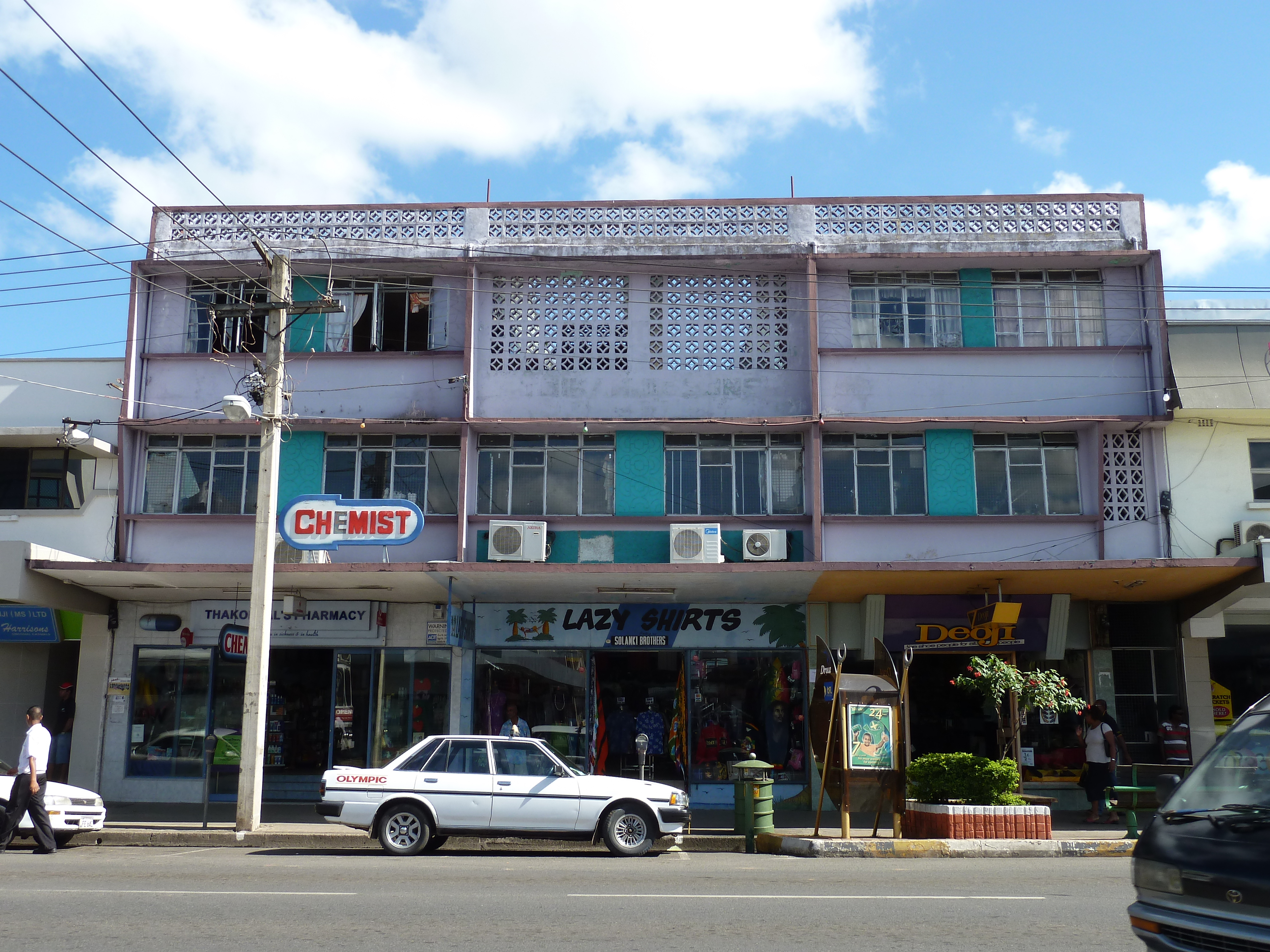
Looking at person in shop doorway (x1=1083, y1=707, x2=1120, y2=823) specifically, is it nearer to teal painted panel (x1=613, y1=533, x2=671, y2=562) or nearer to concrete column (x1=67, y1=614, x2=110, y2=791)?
teal painted panel (x1=613, y1=533, x2=671, y2=562)

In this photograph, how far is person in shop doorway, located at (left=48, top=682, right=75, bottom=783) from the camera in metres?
20.0

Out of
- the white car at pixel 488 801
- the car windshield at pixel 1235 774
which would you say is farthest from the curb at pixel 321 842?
the car windshield at pixel 1235 774

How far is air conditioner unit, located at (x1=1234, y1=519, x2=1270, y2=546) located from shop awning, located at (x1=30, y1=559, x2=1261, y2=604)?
1.07 m

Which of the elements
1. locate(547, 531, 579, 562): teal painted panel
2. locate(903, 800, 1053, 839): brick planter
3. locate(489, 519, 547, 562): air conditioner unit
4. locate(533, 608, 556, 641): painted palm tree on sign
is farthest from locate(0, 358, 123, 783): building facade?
locate(903, 800, 1053, 839): brick planter

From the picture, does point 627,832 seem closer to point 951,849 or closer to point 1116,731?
point 951,849

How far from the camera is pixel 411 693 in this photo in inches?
779

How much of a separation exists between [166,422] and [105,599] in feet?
11.0

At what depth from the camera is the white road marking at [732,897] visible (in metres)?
9.46

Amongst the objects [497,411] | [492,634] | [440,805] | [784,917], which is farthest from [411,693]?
[784,917]

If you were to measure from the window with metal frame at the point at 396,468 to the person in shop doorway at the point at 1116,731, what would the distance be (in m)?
10.7

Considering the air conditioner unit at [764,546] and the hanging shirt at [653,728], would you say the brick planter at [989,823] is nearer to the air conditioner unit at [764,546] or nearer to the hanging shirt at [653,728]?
the air conditioner unit at [764,546]

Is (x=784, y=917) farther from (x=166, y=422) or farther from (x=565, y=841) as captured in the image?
(x=166, y=422)

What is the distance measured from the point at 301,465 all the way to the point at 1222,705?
1618 centimetres

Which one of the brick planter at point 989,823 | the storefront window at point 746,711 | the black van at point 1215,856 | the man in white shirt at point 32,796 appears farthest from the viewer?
the storefront window at point 746,711
